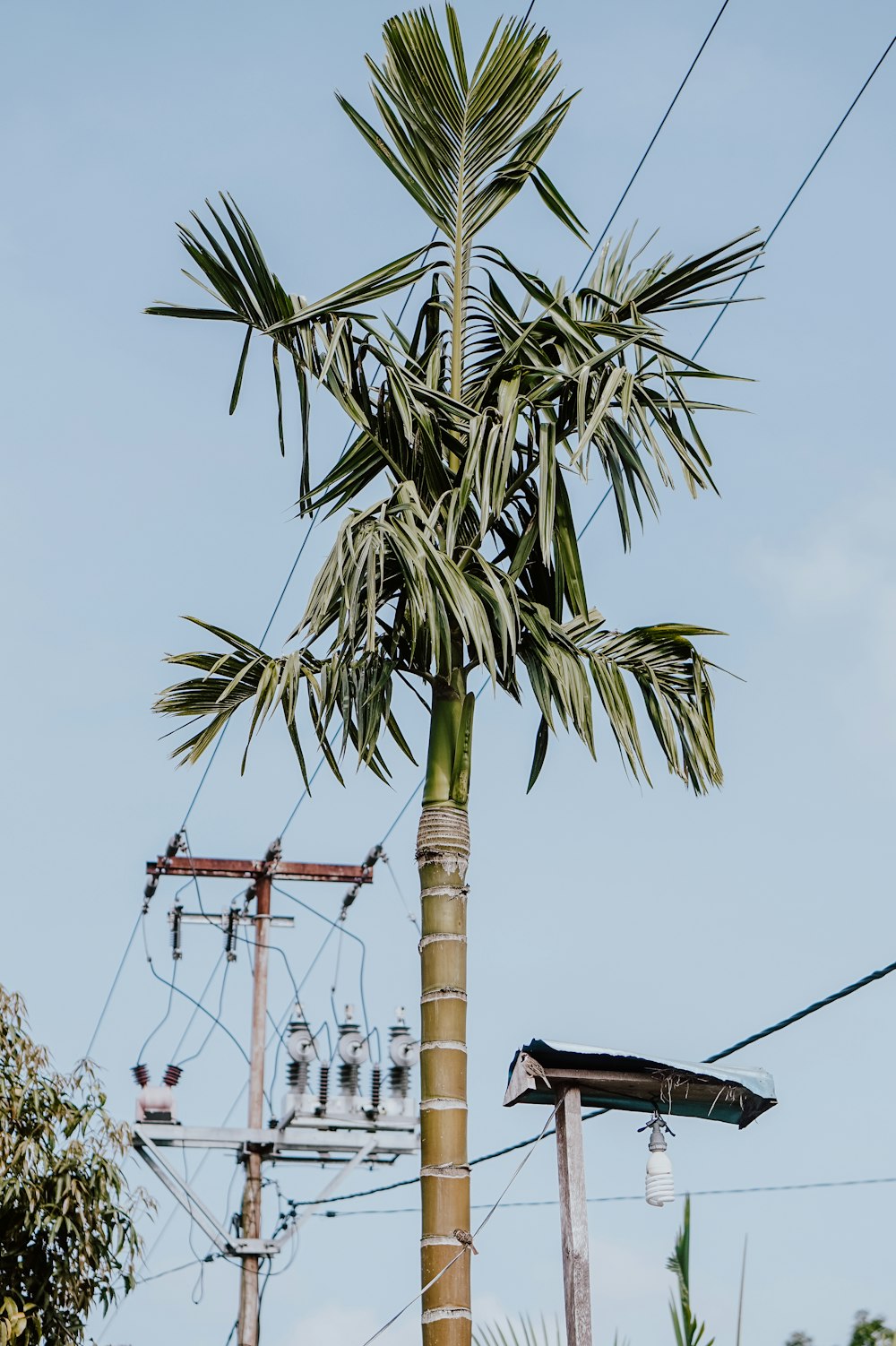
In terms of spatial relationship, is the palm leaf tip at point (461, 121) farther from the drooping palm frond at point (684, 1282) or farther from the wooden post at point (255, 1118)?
the wooden post at point (255, 1118)

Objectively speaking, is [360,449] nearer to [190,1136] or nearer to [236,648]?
[236,648]

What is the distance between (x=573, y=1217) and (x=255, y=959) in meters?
11.8

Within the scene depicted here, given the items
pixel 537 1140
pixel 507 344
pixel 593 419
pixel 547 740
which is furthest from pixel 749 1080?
pixel 507 344

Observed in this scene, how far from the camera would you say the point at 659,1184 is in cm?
782

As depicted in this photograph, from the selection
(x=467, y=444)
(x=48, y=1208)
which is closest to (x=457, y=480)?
(x=467, y=444)

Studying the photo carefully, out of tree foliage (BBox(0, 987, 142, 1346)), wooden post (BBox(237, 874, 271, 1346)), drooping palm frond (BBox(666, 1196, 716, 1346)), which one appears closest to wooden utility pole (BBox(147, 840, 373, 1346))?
wooden post (BBox(237, 874, 271, 1346))

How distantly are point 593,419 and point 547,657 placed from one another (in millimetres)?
1140

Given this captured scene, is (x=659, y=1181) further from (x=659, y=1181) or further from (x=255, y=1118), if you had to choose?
(x=255, y=1118)

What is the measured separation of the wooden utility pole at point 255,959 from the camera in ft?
58.4

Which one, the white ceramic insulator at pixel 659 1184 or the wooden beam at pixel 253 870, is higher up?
the wooden beam at pixel 253 870

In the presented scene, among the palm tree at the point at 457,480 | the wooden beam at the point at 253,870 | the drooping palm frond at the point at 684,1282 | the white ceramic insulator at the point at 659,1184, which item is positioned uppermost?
the wooden beam at the point at 253,870

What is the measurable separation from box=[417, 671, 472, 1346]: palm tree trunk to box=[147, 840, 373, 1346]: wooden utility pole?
1104 cm

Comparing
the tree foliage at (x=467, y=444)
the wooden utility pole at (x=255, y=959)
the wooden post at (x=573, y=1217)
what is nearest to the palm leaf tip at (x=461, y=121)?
the tree foliage at (x=467, y=444)

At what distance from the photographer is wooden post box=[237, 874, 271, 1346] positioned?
17406mm
